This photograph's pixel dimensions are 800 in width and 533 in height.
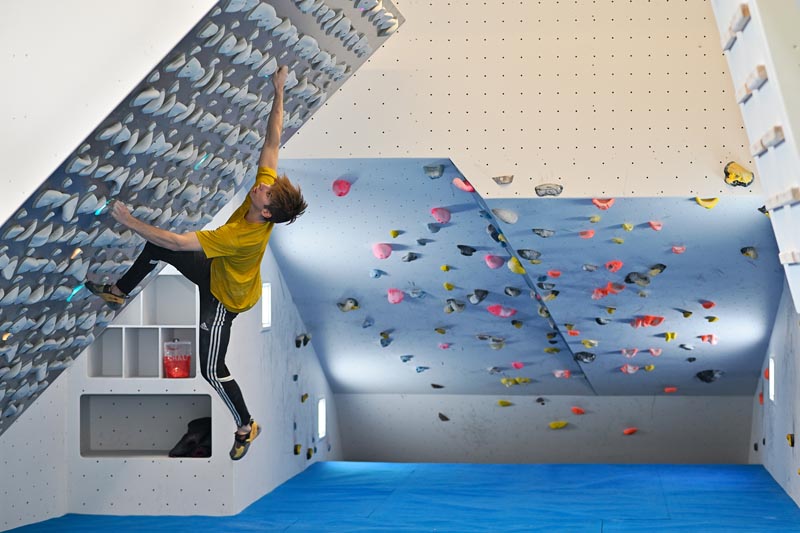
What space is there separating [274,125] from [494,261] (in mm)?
2970

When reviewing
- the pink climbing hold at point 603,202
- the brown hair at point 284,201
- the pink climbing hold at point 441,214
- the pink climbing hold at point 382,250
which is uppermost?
the pink climbing hold at point 441,214

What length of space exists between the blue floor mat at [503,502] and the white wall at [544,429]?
65cm

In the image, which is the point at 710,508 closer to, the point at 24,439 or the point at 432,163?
the point at 432,163

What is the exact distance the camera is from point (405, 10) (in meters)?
5.14

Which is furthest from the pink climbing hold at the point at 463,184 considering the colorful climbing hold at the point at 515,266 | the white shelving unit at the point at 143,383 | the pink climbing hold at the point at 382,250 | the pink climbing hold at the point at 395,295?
the white shelving unit at the point at 143,383

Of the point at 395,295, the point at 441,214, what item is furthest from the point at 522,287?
the point at 441,214

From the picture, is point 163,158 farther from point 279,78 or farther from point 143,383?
point 143,383

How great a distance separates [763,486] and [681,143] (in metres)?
2.62

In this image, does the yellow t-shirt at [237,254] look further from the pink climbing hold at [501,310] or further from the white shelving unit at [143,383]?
the pink climbing hold at [501,310]

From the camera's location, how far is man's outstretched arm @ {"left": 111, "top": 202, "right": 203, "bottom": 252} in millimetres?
2967

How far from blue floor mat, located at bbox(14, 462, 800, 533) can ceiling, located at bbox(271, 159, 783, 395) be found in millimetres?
735

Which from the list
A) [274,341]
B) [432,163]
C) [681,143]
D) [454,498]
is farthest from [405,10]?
[454,498]

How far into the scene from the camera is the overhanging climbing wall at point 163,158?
8.31ft

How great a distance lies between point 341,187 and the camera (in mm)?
5637
